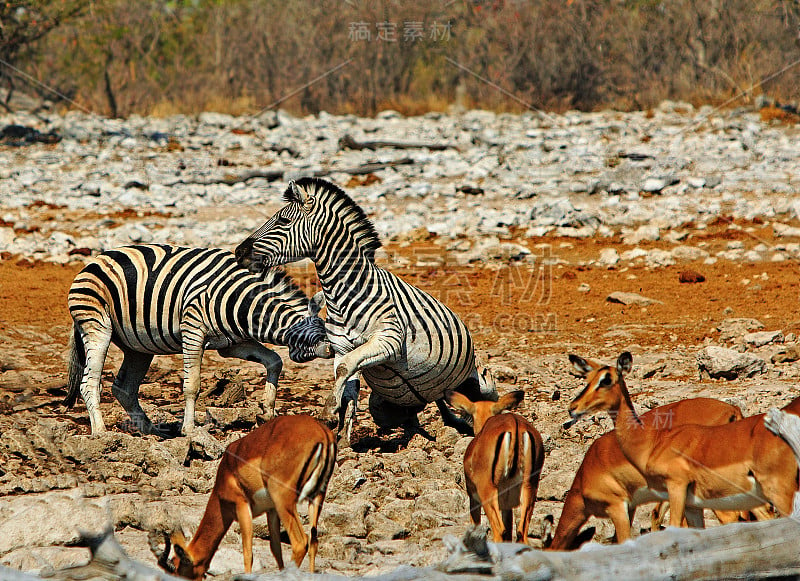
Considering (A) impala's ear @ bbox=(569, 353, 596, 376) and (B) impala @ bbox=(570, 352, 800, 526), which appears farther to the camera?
(A) impala's ear @ bbox=(569, 353, 596, 376)

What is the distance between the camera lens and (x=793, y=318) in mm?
10820

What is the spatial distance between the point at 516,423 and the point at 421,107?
63.1ft

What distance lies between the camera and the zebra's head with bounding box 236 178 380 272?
317 inches

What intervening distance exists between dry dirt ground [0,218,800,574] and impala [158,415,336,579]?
0.46 meters

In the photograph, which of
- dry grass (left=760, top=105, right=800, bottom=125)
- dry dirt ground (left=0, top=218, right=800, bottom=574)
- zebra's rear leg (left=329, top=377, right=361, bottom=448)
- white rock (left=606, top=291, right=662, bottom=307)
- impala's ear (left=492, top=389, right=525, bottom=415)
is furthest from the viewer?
dry grass (left=760, top=105, right=800, bottom=125)

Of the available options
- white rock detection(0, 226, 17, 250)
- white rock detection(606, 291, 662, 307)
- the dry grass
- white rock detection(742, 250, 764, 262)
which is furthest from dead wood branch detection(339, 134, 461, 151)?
white rock detection(606, 291, 662, 307)

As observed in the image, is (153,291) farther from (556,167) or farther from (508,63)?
(508,63)

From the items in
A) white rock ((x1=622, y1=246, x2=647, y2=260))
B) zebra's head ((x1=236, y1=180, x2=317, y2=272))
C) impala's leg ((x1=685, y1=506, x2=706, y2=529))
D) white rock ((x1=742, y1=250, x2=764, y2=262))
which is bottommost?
impala's leg ((x1=685, y1=506, x2=706, y2=529))

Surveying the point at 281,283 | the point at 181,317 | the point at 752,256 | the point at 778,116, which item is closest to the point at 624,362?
the point at 281,283

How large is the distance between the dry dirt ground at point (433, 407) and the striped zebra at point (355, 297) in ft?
1.87

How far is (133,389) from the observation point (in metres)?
8.71

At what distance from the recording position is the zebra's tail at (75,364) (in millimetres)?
8602

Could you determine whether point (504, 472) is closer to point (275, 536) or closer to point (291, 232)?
point (275, 536)

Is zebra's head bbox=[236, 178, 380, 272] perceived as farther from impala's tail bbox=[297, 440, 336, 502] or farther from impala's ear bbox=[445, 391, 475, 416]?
impala's tail bbox=[297, 440, 336, 502]
